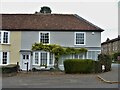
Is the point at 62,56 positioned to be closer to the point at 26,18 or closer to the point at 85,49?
the point at 85,49

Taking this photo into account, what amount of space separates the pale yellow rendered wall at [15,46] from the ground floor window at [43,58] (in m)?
2.22

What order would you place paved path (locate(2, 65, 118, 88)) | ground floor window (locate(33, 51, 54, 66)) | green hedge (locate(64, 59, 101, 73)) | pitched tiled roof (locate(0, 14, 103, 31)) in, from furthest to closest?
pitched tiled roof (locate(0, 14, 103, 31)) → ground floor window (locate(33, 51, 54, 66)) → green hedge (locate(64, 59, 101, 73)) → paved path (locate(2, 65, 118, 88))

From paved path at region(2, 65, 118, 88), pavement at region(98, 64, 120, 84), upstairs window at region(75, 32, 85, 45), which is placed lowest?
paved path at region(2, 65, 118, 88)

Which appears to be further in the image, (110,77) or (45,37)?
(45,37)

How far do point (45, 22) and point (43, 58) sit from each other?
5218mm

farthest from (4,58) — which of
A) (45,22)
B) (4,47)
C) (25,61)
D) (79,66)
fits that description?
(79,66)

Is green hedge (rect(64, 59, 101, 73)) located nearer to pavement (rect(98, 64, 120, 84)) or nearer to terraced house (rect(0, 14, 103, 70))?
pavement (rect(98, 64, 120, 84))

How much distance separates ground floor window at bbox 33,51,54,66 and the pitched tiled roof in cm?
335

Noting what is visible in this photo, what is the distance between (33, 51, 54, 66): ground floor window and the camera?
36.0m

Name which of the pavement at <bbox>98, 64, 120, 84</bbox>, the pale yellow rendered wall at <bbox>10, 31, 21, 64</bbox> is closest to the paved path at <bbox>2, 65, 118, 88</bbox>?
the pavement at <bbox>98, 64, 120, 84</bbox>

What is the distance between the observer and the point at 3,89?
16.6 m

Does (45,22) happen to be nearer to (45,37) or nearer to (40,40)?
(45,37)

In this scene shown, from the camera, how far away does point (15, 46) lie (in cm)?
3653

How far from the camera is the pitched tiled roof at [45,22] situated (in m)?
36.9
